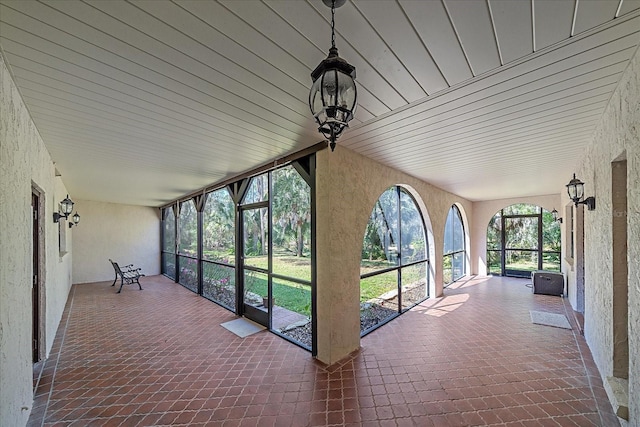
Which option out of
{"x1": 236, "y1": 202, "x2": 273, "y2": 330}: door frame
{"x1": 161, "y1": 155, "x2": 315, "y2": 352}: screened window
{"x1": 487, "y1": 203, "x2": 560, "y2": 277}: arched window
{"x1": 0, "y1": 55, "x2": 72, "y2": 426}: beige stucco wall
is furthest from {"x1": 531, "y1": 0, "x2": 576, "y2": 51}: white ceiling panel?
{"x1": 487, "y1": 203, "x2": 560, "y2": 277}: arched window

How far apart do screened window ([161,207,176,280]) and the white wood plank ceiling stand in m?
5.93

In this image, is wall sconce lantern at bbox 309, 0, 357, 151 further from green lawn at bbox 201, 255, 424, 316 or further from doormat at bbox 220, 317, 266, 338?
doormat at bbox 220, 317, 266, 338

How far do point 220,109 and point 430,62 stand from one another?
1.56 m

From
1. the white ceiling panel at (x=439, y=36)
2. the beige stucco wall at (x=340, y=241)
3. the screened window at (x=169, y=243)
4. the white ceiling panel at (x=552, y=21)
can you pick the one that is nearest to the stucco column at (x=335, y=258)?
the beige stucco wall at (x=340, y=241)

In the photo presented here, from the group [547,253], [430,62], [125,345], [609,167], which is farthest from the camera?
[547,253]

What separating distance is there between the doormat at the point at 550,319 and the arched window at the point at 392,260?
1890 mm

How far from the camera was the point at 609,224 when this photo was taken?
7.79ft

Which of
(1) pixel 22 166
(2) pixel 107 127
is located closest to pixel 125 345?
(1) pixel 22 166

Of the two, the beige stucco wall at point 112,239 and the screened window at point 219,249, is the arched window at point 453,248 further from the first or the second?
the beige stucco wall at point 112,239

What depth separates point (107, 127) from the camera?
2.50 m

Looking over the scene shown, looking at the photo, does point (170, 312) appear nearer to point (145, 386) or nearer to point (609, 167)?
point (145, 386)

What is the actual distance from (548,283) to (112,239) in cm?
1217

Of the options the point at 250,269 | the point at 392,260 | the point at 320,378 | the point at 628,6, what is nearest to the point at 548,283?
the point at 392,260

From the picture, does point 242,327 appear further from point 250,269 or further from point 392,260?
point 392,260
